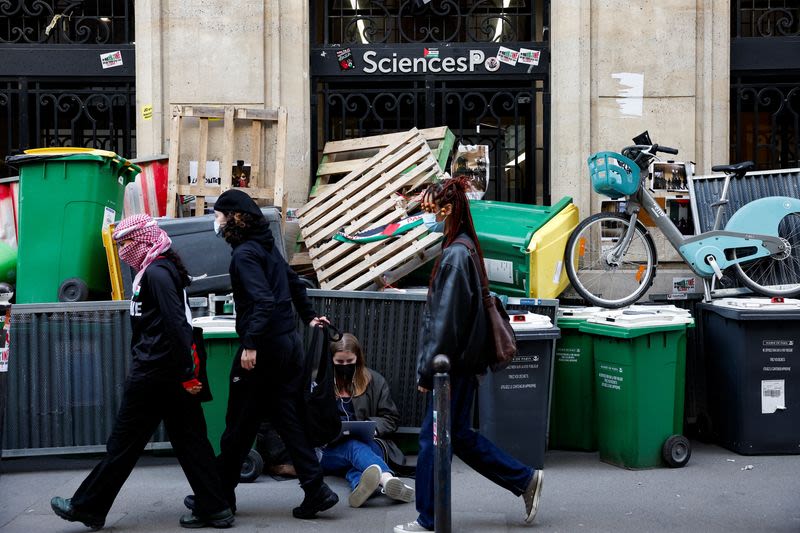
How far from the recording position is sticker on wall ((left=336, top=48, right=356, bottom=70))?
9883 mm

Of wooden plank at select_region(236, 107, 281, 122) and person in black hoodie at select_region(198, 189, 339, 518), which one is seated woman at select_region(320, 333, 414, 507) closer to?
person in black hoodie at select_region(198, 189, 339, 518)

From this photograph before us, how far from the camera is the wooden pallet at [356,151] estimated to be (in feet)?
30.5

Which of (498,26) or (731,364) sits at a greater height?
(498,26)

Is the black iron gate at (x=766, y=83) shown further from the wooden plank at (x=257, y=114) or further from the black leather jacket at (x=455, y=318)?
the black leather jacket at (x=455, y=318)

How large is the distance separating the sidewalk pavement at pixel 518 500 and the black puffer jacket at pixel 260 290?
1143mm

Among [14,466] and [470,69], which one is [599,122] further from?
[14,466]

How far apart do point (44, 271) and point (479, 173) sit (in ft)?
13.2

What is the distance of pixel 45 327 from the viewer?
7.23 metres

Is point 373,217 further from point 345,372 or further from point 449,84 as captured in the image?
point 345,372

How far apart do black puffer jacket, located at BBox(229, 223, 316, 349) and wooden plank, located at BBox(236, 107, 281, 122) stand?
352cm

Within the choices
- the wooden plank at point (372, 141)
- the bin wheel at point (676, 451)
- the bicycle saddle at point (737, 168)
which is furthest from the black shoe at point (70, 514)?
the bicycle saddle at point (737, 168)

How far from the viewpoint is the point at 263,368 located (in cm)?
596

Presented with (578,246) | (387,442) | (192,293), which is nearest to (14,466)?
(192,293)

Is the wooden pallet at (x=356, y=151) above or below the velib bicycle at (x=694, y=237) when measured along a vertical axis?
above
